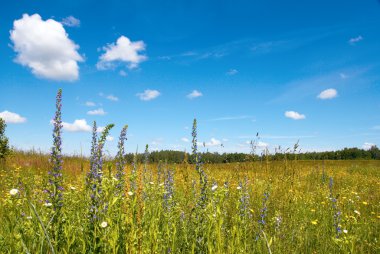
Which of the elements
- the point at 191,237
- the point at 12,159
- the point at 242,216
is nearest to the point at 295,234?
the point at 242,216

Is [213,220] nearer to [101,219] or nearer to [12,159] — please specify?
[101,219]

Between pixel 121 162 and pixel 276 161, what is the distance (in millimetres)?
5150

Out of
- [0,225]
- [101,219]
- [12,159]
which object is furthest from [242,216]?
[12,159]

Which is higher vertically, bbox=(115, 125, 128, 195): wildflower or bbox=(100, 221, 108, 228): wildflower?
bbox=(115, 125, 128, 195): wildflower

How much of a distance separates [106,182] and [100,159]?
0.94 feet

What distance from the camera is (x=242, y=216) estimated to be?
170 inches

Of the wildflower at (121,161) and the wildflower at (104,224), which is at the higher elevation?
the wildflower at (121,161)

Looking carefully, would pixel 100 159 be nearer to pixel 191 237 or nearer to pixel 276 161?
pixel 191 237

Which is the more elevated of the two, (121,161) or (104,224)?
(121,161)

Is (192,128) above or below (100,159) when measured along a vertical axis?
above

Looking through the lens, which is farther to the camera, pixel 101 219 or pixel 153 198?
pixel 153 198

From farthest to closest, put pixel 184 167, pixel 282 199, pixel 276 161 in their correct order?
1. pixel 276 161
2. pixel 282 199
3. pixel 184 167

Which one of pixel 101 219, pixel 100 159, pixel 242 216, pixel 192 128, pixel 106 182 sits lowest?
pixel 242 216

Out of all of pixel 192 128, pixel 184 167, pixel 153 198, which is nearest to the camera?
pixel 192 128
